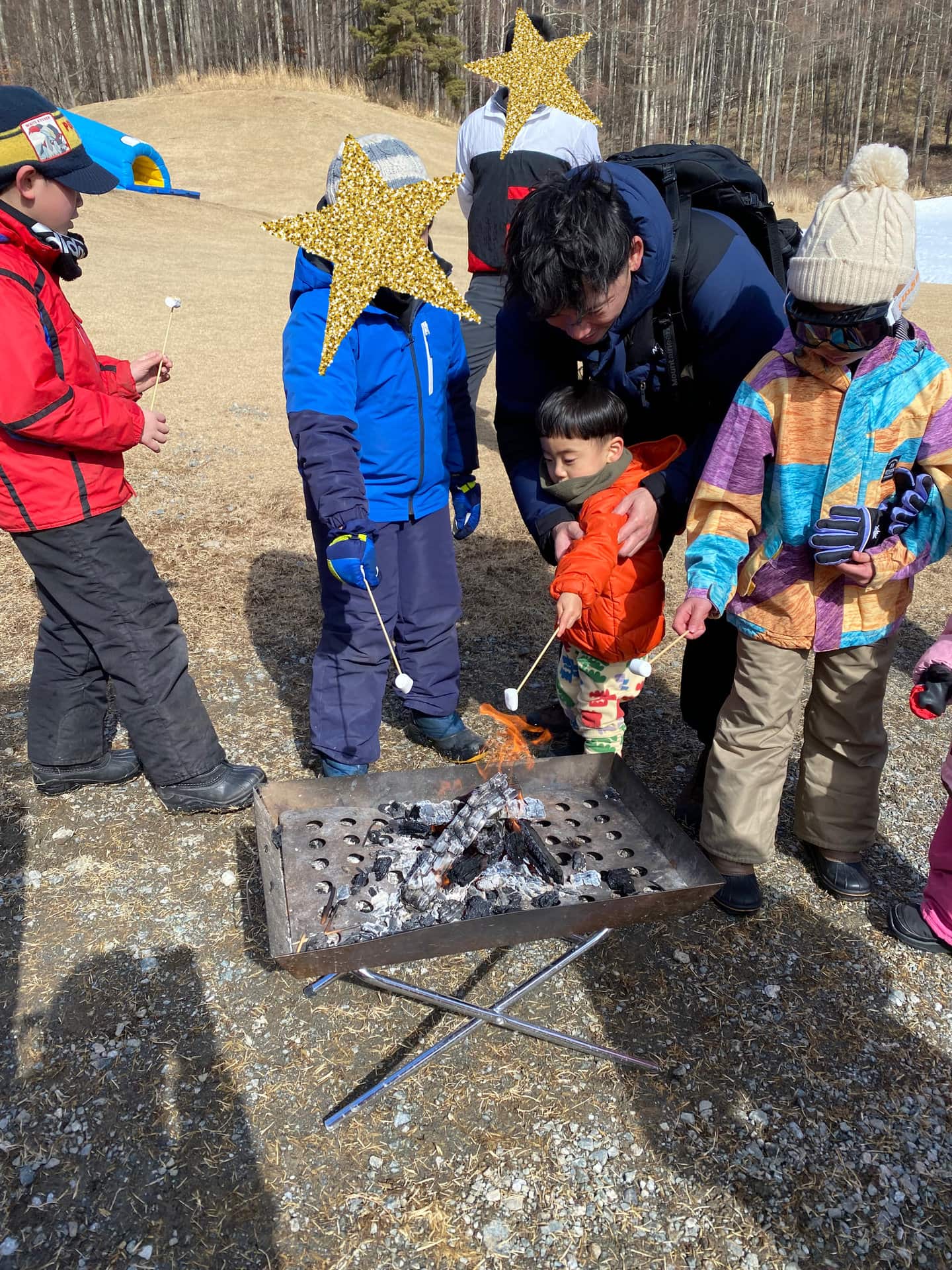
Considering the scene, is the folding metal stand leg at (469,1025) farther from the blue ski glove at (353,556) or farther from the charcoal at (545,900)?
the blue ski glove at (353,556)

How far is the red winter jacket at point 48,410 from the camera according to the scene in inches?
100

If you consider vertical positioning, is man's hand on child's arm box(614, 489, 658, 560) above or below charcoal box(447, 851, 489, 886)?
above

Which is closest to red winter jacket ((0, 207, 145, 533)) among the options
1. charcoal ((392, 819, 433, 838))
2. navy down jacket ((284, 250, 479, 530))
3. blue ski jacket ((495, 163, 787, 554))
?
navy down jacket ((284, 250, 479, 530))

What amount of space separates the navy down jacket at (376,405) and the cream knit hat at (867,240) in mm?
1466

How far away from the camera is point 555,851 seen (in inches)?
103

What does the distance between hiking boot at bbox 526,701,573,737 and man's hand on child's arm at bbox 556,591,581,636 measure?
1393mm

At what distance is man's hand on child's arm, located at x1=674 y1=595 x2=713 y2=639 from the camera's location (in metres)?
2.39

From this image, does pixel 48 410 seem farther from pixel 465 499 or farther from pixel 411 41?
pixel 411 41

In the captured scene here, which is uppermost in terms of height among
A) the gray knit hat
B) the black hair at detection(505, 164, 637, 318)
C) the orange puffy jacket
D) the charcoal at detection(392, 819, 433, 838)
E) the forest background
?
the forest background

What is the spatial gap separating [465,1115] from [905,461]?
2.21 meters

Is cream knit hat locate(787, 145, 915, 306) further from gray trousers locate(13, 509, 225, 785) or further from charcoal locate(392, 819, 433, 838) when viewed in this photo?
gray trousers locate(13, 509, 225, 785)

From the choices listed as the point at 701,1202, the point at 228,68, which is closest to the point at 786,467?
the point at 701,1202

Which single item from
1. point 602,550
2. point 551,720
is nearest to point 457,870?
point 602,550

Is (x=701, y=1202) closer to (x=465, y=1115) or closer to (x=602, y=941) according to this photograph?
(x=465, y=1115)
